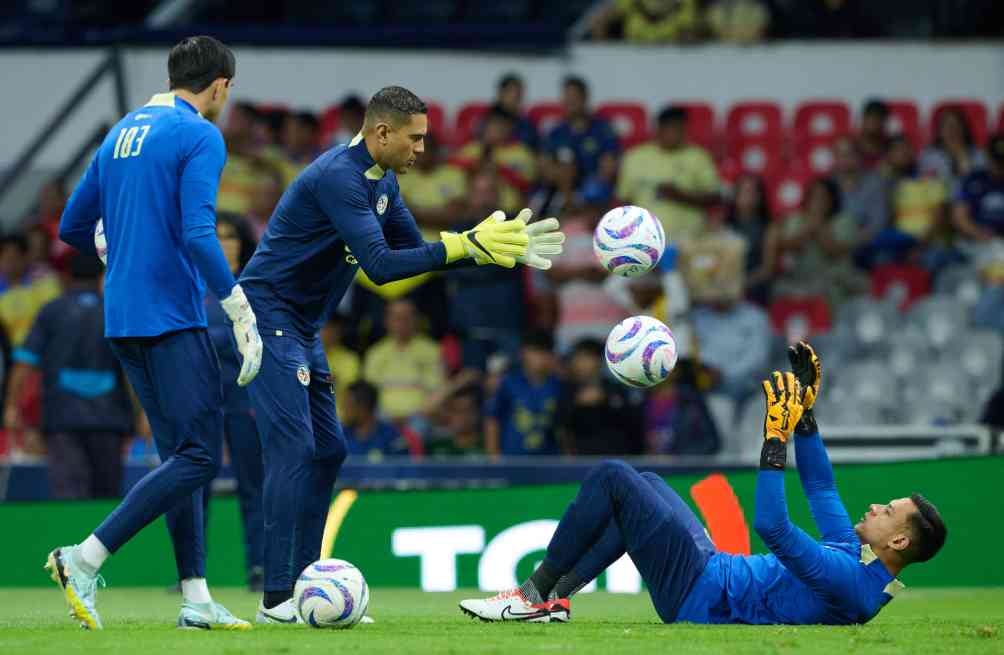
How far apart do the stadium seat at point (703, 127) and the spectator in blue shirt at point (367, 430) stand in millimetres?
5546

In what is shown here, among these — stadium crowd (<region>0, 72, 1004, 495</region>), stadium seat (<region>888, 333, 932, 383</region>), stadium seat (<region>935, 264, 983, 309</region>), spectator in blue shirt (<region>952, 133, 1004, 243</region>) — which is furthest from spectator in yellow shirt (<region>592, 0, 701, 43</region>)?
stadium seat (<region>888, 333, 932, 383</region>)

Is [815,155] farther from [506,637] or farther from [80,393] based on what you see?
[506,637]

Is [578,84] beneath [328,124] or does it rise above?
above

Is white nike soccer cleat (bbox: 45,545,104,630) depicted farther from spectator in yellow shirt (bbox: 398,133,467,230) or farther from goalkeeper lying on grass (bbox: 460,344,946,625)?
spectator in yellow shirt (bbox: 398,133,467,230)

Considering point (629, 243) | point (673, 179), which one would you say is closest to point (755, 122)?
point (673, 179)

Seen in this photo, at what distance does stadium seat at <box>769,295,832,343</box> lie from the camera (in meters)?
16.9

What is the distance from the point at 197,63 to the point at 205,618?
8.09 ft

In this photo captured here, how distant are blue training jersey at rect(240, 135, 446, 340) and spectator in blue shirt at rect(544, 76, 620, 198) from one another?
29.0 ft

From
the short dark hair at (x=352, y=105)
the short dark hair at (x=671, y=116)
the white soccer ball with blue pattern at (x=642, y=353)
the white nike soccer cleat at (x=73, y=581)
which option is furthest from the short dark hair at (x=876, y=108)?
the white nike soccer cleat at (x=73, y=581)

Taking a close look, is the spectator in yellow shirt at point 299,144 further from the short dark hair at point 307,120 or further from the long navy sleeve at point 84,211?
the long navy sleeve at point 84,211

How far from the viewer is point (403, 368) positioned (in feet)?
51.5

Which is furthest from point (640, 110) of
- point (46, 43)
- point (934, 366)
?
point (46, 43)

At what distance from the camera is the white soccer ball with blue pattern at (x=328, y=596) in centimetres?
769

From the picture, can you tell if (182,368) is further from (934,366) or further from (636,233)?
(934,366)
